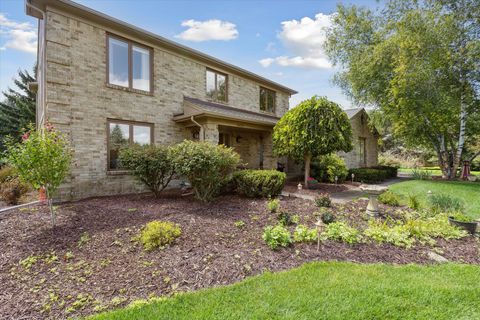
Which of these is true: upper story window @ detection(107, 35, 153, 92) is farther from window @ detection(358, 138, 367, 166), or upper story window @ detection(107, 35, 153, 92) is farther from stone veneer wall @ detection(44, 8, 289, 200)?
window @ detection(358, 138, 367, 166)

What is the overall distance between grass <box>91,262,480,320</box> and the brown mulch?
333 millimetres

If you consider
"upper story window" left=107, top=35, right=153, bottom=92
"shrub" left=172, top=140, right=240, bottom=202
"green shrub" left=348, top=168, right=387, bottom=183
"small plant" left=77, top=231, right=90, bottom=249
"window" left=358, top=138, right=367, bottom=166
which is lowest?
"small plant" left=77, top=231, right=90, bottom=249

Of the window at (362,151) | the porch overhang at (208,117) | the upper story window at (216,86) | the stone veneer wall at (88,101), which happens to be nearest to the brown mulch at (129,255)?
the stone veneer wall at (88,101)

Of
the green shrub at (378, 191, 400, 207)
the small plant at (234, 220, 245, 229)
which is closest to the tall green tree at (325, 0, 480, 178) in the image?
the green shrub at (378, 191, 400, 207)

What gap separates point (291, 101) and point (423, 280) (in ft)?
50.8

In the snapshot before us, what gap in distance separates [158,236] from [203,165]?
2580mm

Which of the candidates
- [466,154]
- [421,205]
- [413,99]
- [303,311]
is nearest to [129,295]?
[303,311]

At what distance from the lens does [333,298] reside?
2.73 m

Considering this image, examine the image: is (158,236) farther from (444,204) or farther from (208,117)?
(444,204)

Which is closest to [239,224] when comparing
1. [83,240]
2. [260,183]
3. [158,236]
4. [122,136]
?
[158,236]

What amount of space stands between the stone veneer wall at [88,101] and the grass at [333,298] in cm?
665

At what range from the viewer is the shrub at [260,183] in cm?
730

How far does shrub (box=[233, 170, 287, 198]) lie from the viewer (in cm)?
730

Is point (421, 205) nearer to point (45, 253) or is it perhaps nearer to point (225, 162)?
point (225, 162)
